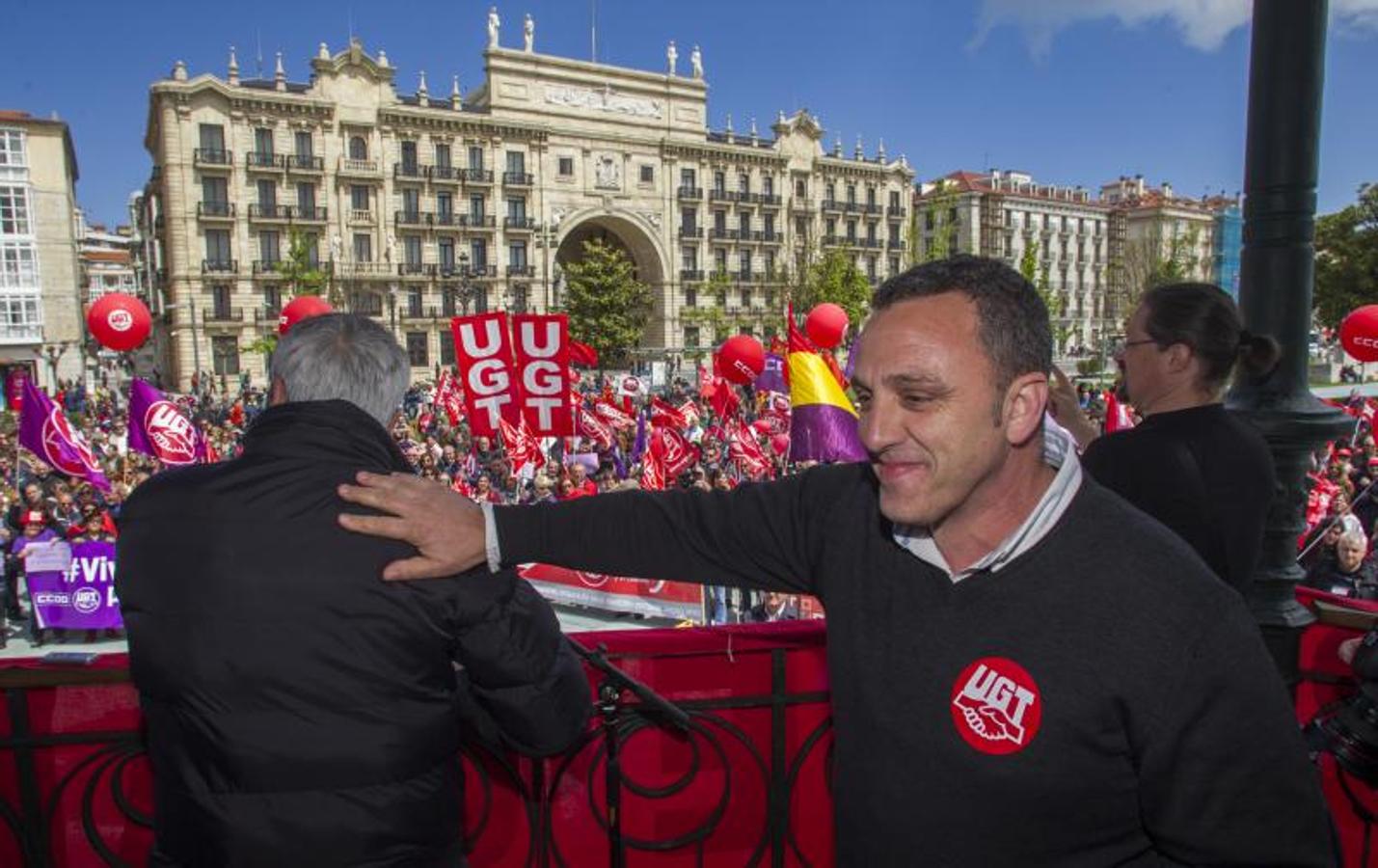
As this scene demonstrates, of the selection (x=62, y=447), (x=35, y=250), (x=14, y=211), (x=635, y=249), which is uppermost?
(x=14, y=211)

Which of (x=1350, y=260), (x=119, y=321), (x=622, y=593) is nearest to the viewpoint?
(x=119, y=321)

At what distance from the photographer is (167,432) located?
10273 mm

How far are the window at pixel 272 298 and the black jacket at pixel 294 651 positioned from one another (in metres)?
51.6

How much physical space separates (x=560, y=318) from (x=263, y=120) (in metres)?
47.2

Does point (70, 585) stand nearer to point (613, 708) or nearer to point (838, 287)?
point (613, 708)

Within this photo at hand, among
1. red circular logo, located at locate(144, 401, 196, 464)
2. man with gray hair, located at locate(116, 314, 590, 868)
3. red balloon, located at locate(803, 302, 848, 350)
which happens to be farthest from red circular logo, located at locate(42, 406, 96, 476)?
man with gray hair, located at locate(116, 314, 590, 868)

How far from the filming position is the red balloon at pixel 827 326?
46.3 ft

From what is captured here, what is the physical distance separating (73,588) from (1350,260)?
4408cm

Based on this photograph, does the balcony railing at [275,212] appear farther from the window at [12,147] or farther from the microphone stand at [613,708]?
the microphone stand at [613,708]

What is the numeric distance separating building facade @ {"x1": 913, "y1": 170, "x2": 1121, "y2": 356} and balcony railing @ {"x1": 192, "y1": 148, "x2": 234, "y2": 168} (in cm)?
4690

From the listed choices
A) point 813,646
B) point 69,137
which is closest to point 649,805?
point 813,646

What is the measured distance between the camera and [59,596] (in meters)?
9.70

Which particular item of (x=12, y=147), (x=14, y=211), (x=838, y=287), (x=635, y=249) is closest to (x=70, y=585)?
(x=838, y=287)

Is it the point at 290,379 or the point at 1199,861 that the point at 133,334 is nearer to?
the point at 290,379
